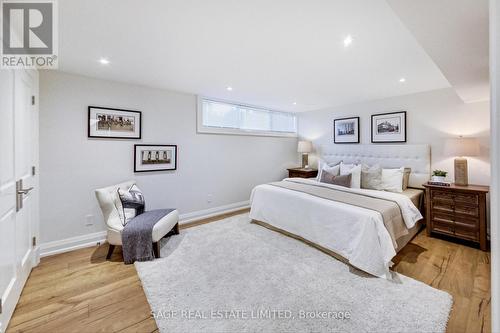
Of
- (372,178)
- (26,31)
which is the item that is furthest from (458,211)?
(26,31)

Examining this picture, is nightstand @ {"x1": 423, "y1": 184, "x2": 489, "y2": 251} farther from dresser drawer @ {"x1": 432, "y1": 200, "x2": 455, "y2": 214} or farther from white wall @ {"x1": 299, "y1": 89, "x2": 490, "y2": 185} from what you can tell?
white wall @ {"x1": 299, "y1": 89, "x2": 490, "y2": 185}

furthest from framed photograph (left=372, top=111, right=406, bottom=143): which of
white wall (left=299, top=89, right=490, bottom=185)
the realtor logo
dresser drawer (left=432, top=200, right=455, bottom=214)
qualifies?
the realtor logo

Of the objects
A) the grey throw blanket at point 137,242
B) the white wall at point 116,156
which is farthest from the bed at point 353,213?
the grey throw blanket at point 137,242

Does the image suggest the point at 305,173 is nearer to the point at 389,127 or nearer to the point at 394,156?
the point at 394,156

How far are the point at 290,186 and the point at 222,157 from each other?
1572mm

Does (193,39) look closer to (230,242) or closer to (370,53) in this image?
(370,53)

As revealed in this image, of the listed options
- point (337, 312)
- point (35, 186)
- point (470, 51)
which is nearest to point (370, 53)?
point (470, 51)

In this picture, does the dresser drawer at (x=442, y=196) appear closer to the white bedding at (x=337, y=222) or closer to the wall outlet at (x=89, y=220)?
the white bedding at (x=337, y=222)

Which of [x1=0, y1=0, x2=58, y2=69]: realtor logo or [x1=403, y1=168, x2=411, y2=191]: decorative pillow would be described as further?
[x1=403, y1=168, x2=411, y2=191]: decorative pillow

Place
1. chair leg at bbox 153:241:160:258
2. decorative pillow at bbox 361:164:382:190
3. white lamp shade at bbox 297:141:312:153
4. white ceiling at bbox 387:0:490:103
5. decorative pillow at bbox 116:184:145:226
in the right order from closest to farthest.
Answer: white ceiling at bbox 387:0:490:103
chair leg at bbox 153:241:160:258
decorative pillow at bbox 116:184:145:226
decorative pillow at bbox 361:164:382:190
white lamp shade at bbox 297:141:312:153

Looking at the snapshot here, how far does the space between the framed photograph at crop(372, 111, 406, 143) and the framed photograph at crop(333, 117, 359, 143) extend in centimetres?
34

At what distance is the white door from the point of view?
157 cm

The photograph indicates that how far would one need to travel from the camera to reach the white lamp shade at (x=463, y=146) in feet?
9.70

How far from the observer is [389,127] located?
13.3 ft
